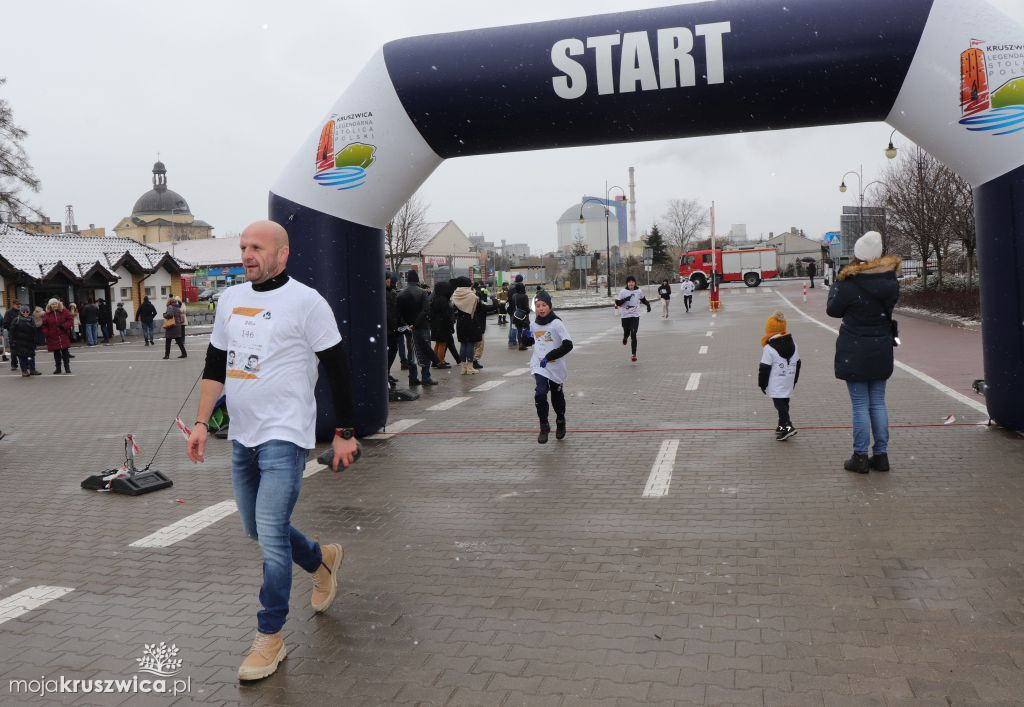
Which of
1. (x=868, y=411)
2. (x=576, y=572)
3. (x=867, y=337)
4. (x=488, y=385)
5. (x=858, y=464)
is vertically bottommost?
(x=576, y=572)

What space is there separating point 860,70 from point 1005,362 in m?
2.91

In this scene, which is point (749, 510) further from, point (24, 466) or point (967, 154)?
point (24, 466)

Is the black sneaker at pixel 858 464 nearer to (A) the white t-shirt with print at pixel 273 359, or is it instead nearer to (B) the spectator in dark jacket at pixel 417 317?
(A) the white t-shirt with print at pixel 273 359

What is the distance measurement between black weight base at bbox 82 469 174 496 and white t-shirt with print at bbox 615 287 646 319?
9834mm

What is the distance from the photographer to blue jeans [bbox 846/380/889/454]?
6.65 m

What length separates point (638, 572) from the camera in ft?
15.5

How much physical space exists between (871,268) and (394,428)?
5488mm

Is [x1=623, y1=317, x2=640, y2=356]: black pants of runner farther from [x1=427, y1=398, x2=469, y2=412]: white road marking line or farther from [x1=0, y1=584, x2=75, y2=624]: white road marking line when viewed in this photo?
[x1=0, y1=584, x2=75, y2=624]: white road marking line

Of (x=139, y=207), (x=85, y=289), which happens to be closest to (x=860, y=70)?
(x=85, y=289)

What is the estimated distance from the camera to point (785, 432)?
26.8 feet

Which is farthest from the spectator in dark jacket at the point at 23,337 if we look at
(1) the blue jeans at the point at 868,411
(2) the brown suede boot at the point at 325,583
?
(1) the blue jeans at the point at 868,411

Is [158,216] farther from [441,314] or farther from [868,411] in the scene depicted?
[868,411]

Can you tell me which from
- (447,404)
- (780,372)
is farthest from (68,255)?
(780,372)

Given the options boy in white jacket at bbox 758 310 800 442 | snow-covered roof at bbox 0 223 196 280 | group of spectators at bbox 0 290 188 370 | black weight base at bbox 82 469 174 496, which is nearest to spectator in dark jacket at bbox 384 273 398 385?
black weight base at bbox 82 469 174 496
